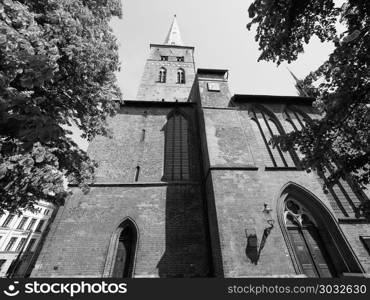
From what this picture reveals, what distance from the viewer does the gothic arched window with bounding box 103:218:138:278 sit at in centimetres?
665

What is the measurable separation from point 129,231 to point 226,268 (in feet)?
13.1

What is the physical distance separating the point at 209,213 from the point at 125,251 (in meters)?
3.40

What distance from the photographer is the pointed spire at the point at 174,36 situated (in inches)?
1206

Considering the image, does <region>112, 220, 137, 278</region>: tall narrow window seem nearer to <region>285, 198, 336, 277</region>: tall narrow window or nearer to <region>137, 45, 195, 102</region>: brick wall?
<region>285, 198, 336, 277</region>: tall narrow window

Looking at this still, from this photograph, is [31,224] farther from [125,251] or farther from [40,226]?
[125,251]


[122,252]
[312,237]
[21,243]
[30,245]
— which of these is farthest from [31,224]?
[312,237]

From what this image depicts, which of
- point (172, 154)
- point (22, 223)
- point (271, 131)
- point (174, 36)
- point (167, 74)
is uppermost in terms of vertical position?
point (174, 36)

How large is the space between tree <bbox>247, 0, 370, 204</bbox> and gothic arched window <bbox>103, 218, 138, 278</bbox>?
241 inches

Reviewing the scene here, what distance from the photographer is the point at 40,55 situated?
10.9ft

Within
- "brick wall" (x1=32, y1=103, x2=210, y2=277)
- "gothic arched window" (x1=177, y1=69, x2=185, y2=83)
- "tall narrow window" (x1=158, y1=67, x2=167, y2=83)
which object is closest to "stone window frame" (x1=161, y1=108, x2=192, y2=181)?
"brick wall" (x1=32, y1=103, x2=210, y2=277)

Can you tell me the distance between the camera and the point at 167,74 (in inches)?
827

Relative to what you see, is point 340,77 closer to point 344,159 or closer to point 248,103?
point 344,159

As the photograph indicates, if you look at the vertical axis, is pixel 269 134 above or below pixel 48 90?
above

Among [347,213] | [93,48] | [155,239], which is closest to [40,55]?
[93,48]
